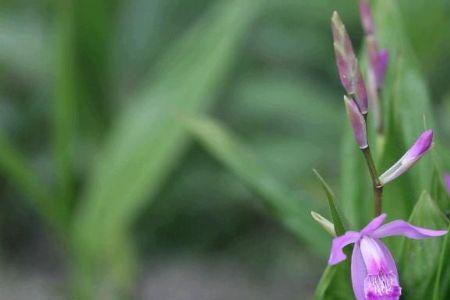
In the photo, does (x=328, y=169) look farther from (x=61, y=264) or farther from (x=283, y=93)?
(x=61, y=264)

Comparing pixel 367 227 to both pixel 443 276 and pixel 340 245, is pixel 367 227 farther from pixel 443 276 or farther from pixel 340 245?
pixel 443 276

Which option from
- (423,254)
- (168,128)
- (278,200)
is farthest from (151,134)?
(423,254)

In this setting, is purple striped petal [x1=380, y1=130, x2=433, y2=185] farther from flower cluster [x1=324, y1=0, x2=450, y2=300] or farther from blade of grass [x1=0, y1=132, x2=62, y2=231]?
blade of grass [x1=0, y1=132, x2=62, y2=231]

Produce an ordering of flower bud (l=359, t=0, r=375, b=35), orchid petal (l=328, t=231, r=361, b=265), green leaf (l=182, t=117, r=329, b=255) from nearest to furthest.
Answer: orchid petal (l=328, t=231, r=361, b=265) → flower bud (l=359, t=0, r=375, b=35) → green leaf (l=182, t=117, r=329, b=255)

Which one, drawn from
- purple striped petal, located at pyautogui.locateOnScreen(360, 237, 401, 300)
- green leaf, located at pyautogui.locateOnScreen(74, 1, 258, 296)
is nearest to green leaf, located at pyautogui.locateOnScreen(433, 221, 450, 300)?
purple striped petal, located at pyautogui.locateOnScreen(360, 237, 401, 300)

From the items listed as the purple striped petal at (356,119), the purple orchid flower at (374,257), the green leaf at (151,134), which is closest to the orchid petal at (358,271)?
the purple orchid flower at (374,257)

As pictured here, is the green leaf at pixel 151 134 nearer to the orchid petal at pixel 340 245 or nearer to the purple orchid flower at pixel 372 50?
the purple orchid flower at pixel 372 50
